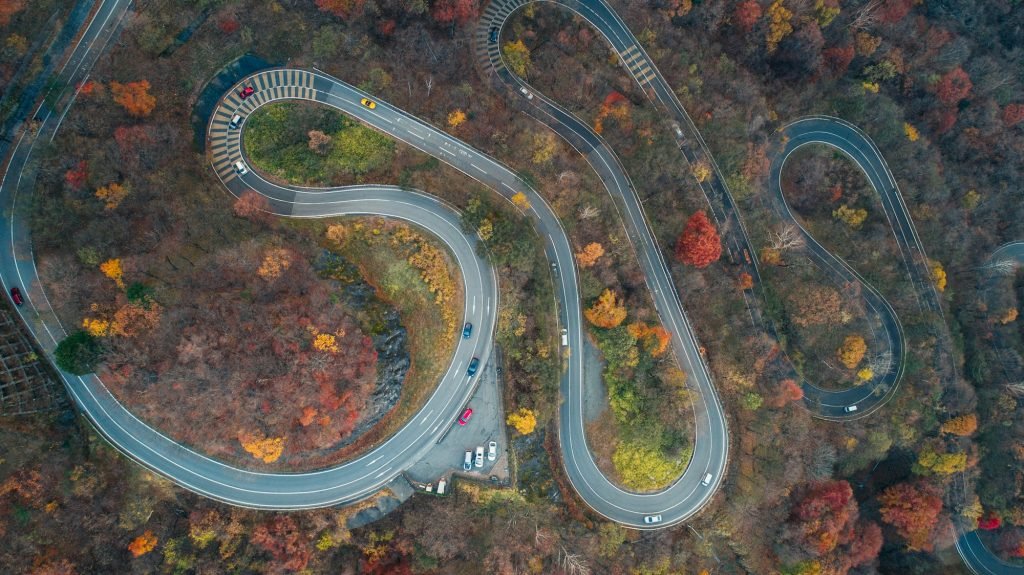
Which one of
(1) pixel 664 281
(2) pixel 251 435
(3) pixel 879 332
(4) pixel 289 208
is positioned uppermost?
(3) pixel 879 332

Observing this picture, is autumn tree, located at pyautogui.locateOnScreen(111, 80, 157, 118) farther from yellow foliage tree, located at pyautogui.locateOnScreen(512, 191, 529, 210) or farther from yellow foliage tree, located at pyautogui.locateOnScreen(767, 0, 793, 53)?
yellow foliage tree, located at pyautogui.locateOnScreen(767, 0, 793, 53)

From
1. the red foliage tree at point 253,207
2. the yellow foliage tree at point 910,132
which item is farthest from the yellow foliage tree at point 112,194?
the yellow foliage tree at point 910,132

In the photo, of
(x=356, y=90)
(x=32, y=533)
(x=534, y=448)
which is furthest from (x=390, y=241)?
(x=32, y=533)

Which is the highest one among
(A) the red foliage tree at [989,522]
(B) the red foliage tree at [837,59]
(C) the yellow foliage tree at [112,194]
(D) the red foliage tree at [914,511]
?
(B) the red foliage tree at [837,59]

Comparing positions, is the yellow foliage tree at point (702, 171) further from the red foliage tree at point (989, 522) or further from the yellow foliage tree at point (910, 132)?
the red foliage tree at point (989, 522)

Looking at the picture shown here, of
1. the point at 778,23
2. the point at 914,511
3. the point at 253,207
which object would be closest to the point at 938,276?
the point at 914,511

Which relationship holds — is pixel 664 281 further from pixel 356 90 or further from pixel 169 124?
pixel 169 124
